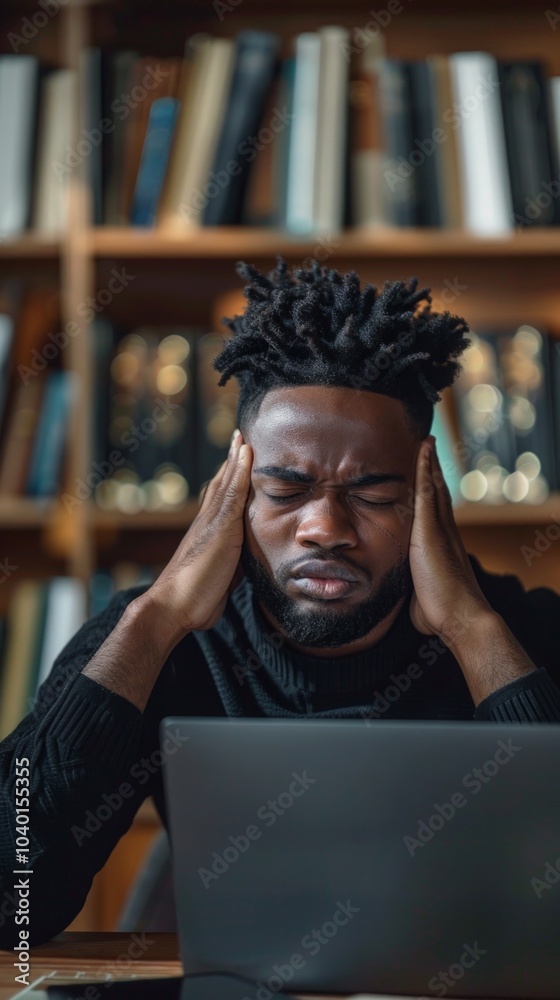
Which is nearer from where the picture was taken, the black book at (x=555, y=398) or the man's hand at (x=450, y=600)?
the man's hand at (x=450, y=600)

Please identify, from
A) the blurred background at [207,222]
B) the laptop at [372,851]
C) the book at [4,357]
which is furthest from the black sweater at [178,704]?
the book at [4,357]

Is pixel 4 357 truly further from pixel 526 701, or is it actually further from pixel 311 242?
pixel 526 701

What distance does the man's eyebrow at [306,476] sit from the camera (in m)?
1.16

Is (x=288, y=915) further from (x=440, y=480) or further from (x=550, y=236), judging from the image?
(x=550, y=236)

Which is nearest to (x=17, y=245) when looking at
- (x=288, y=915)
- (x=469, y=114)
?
(x=469, y=114)

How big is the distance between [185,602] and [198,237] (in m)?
0.95

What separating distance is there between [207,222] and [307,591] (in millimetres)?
992

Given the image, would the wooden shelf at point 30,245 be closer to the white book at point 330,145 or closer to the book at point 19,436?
the book at point 19,436

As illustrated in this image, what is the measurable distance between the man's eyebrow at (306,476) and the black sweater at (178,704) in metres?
0.17

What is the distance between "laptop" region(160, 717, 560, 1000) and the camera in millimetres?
711

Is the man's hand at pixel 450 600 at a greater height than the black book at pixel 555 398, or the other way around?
the black book at pixel 555 398

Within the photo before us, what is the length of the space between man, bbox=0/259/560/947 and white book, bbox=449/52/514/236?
27.5 inches

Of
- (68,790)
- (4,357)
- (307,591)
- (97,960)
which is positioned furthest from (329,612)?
(4,357)

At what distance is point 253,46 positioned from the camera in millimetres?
1908
